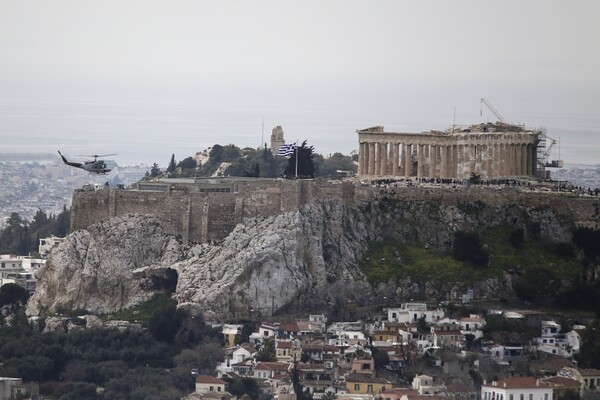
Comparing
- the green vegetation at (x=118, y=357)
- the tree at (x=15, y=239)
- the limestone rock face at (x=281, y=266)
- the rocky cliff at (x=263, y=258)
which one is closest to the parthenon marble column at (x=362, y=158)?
the rocky cliff at (x=263, y=258)

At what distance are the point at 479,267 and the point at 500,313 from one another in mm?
3828

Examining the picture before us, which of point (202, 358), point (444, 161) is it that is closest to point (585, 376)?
point (202, 358)

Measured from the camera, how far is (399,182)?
104m

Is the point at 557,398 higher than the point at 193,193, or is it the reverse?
the point at 193,193

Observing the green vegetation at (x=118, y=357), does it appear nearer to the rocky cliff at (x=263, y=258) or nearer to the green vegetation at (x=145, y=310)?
the green vegetation at (x=145, y=310)

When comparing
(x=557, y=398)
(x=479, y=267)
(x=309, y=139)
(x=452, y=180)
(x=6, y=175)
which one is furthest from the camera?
(x=6, y=175)

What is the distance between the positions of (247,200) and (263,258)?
521cm

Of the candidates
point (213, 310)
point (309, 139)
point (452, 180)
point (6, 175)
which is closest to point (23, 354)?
point (213, 310)

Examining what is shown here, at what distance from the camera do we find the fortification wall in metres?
99.6

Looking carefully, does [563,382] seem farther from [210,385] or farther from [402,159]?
[402,159]

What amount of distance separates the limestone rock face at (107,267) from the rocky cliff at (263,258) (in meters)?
0.04

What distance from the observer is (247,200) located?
100m

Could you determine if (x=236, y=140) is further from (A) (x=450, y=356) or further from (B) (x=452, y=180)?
(A) (x=450, y=356)

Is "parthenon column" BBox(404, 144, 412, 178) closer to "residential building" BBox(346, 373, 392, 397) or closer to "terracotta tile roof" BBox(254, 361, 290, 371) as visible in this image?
"terracotta tile roof" BBox(254, 361, 290, 371)
